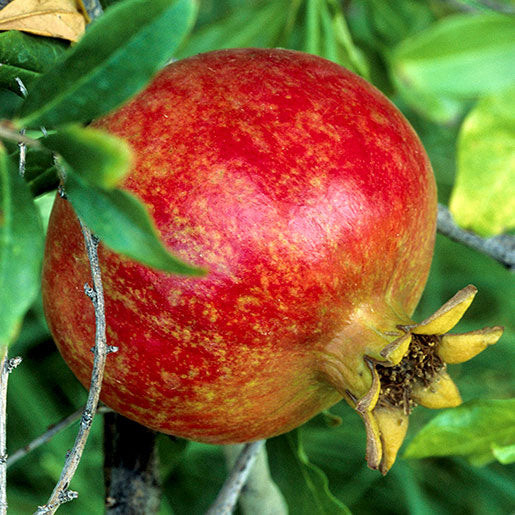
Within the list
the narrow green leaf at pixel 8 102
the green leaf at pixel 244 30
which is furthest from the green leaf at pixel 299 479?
the green leaf at pixel 244 30

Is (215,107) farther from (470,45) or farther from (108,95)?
(470,45)

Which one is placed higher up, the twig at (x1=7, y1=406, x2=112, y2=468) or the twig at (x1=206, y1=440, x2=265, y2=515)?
the twig at (x1=7, y1=406, x2=112, y2=468)

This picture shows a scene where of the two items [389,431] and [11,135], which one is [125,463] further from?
[11,135]

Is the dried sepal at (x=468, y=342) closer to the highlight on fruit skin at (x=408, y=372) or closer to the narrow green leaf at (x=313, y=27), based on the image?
the highlight on fruit skin at (x=408, y=372)

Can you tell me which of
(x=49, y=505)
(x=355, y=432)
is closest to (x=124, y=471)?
(x=49, y=505)

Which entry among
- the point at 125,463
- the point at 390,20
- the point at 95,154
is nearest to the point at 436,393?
the point at 125,463

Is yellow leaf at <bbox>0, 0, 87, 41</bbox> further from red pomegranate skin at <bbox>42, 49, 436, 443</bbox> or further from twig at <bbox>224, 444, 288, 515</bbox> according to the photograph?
twig at <bbox>224, 444, 288, 515</bbox>

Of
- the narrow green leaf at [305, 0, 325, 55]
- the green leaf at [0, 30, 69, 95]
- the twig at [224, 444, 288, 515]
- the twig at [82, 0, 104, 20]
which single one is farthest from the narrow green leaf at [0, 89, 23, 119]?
the twig at [224, 444, 288, 515]
